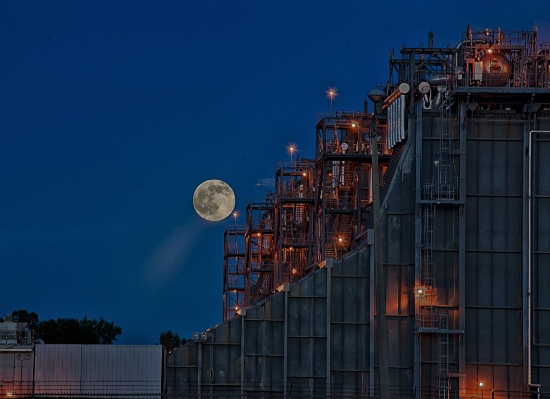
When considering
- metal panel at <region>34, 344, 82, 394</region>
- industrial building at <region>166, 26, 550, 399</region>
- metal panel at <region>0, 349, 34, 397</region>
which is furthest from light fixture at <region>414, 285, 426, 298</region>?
metal panel at <region>0, 349, 34, 397</region>

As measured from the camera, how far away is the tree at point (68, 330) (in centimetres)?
12862

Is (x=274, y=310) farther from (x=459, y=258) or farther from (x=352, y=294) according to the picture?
(x=459, y=258)

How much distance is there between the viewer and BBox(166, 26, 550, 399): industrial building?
56969 millimetres

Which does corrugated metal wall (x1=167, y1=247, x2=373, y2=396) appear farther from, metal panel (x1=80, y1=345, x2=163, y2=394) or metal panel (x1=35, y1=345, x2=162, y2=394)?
metal panel (x1=35, y1=345, x2=162, y2=394)

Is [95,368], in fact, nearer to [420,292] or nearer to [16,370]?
[16,370]

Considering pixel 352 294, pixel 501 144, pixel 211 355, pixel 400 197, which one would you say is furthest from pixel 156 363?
pixel 501 144

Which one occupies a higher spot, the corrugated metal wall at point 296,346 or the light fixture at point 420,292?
the light fixture at point 420,292

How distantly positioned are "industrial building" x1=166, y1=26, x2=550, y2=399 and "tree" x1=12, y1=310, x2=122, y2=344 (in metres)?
59.0

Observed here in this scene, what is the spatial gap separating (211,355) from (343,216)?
21.4 meters

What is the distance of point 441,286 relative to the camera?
189 feet

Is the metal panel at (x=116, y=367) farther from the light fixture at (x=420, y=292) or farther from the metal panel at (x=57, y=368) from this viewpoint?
the light fixture at (x=420, y=292)

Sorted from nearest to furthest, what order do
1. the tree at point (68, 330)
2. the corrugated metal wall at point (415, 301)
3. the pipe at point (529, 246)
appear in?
1. the pipe at point (529, 246)
2. the corrugated metal wall at point (415, 301)
3. the tree at point (68, 330)

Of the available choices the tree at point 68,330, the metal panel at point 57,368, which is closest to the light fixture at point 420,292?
the metal panel at point 57,368

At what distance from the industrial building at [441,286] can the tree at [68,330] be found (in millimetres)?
59046
